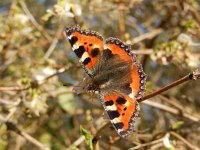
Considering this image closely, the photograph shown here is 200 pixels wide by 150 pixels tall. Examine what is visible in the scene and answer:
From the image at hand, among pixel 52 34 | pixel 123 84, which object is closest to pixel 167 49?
pixel 123 84

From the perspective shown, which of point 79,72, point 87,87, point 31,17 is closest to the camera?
point 87,87

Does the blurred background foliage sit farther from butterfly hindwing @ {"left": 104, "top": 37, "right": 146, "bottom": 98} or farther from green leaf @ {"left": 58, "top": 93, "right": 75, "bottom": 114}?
butterfly hindwing @ {"left": 104, "top": 37, "right": 146, "bottom": 98}

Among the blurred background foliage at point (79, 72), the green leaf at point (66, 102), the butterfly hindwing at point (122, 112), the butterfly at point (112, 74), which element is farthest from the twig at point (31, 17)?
the butterfly hindwing at point (122, 112)

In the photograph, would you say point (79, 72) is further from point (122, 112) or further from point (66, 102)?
point (122, 112)

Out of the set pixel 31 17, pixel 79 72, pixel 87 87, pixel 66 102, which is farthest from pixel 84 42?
pixel 79 72

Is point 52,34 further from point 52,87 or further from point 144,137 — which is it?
point 144,137

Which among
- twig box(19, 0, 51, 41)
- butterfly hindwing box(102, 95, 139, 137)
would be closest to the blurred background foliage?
twig box(19, 0, 51, 41)

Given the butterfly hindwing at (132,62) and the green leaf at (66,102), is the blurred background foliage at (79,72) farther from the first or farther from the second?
the butterfly hindwing at (132,62)
